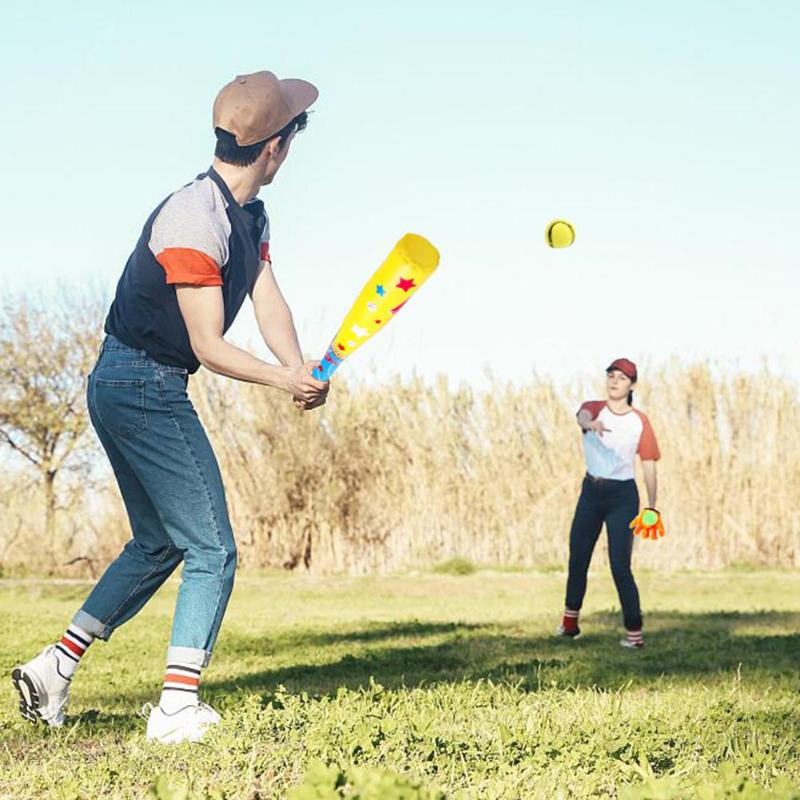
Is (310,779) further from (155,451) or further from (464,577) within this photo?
(464,577)

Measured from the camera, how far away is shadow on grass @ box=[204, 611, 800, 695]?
20.3ft

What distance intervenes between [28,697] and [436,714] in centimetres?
151

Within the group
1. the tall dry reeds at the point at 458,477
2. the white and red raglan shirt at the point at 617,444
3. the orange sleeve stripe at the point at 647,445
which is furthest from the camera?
the tall dry reeds at the point at 458,477

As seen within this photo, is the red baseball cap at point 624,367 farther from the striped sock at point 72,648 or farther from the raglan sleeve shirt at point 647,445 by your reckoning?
the striped sock at point 72,648

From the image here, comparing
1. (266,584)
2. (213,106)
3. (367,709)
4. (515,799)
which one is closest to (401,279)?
(213,106)

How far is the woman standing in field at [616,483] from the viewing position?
27.2ft

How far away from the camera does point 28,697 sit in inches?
175

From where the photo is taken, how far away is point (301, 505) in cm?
1858

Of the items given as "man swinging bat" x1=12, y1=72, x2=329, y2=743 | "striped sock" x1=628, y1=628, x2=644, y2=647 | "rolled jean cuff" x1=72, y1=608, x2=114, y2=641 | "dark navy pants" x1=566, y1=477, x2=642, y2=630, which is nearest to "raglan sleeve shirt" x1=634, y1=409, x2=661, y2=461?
"dark navy pants" x1=566, y1=477, x2=642, y2=630

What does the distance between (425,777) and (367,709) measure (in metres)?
0.70

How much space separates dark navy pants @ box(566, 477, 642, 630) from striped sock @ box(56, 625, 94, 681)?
433 centimetres

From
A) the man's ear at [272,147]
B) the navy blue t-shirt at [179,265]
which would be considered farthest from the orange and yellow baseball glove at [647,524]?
the man's ear at [272,147]

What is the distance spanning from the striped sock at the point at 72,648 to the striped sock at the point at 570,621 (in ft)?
16.3

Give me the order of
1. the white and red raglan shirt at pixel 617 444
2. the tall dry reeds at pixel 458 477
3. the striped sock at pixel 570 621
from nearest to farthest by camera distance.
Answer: the white and red raglan shirt at pixel 617 444 → the striped sock at pixel 570 621 → the tall dry reeds at pixel 458 477
